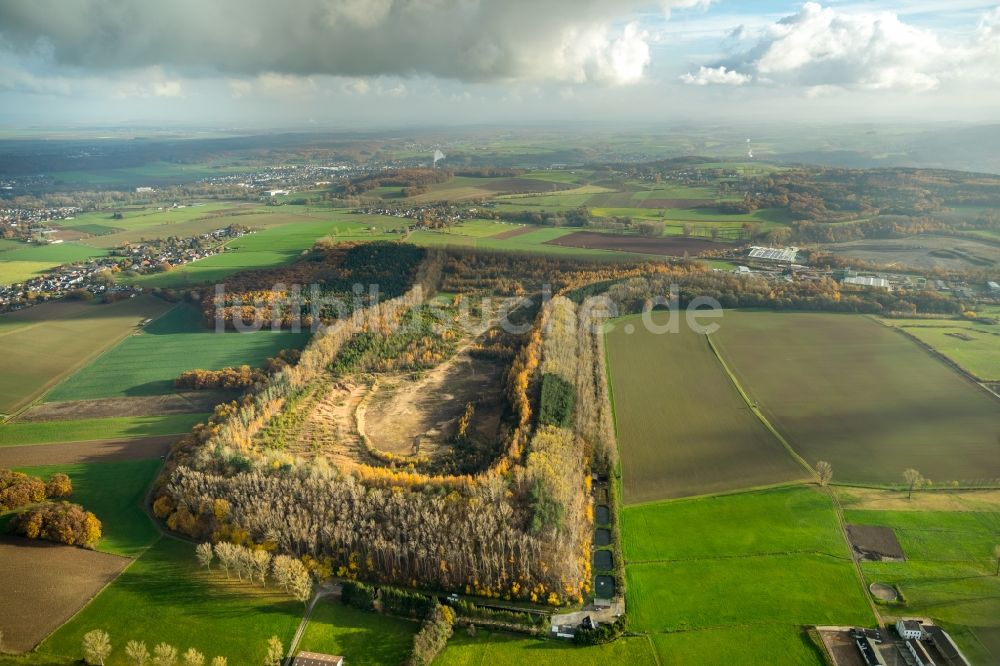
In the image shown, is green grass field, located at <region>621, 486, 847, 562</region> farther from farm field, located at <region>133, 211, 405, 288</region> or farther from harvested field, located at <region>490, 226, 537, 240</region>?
farm field, located at <region>133, 211, 405, 288</region>

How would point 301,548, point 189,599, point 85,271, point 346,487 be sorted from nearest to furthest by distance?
point 189,599 < point 301,548 < point 346,487 < point 85,271

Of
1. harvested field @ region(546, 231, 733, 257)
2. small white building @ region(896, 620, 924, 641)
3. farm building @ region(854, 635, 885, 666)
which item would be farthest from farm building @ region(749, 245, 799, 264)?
farm building @ region(854, 635, 885, 666)

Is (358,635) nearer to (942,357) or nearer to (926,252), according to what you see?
(942,357)

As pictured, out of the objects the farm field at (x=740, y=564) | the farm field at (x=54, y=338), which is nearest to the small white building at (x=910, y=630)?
the farm field at (x=740, y=564)

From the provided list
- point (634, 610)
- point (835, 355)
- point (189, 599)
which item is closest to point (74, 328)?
point (189, 599)

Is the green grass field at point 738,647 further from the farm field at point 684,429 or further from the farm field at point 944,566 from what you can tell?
the farm field at point 684,429

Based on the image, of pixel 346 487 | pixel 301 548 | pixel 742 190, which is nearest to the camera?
pixel 301 548

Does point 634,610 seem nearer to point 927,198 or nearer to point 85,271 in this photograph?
point 85,271
